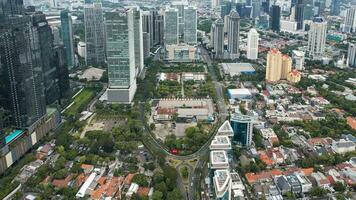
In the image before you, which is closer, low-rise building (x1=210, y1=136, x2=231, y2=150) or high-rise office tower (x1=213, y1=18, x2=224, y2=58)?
low-rise building (x1=210, y1=136, x2=231, y2=150)

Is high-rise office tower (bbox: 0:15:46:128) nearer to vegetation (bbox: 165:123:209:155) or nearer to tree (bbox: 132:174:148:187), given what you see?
tree (bbox: 132:174:148:187)

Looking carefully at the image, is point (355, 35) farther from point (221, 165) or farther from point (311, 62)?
point (221, 165)

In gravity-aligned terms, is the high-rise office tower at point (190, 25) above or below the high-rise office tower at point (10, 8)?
below

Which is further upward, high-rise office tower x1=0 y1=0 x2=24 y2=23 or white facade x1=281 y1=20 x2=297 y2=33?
high-rise office tower x1=0 y1=0 x2=24 y2=23

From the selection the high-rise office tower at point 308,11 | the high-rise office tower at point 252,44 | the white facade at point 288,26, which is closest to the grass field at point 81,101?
the high-rise office tower at point 252,44

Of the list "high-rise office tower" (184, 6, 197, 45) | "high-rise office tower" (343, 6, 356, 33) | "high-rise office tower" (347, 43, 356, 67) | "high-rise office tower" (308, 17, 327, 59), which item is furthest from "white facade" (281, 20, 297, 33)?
"high-rise office tower" (184, 6, 197, 45)

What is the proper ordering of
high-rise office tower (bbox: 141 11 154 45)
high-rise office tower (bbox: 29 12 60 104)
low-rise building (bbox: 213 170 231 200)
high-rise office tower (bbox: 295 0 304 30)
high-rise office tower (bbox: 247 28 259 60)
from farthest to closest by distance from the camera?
high-rise office tower (bbox: 295 0 304 30) → high-rise office tower (bbox: 141 11 154 45) → high-rise office tower (bbox: 247 28 259 60) → high-rise office tower (bbox: 29 12 60 104) → low-rise building (bbox: 213 170 231 200)

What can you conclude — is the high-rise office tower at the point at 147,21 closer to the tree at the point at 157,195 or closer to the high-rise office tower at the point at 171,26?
the high-rise office tower at the point at 171,26
